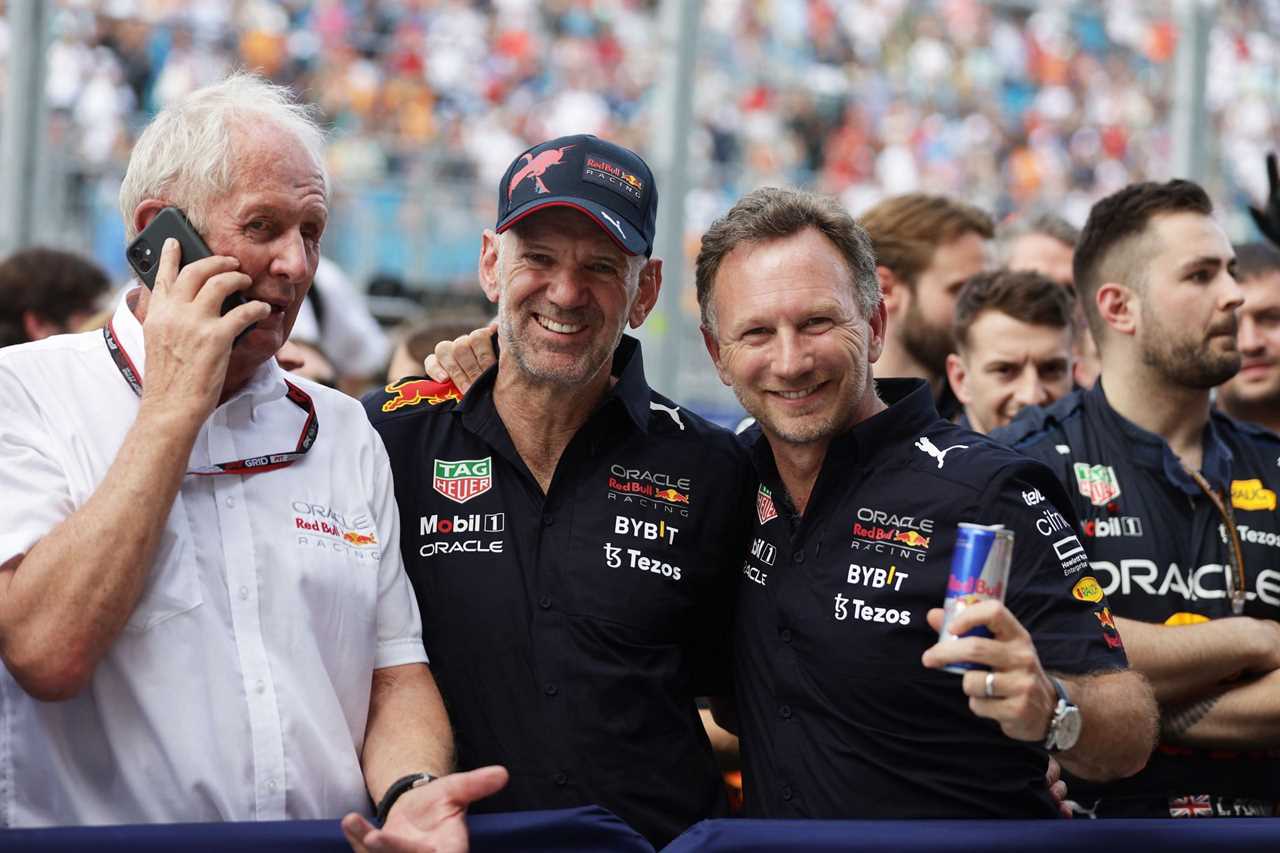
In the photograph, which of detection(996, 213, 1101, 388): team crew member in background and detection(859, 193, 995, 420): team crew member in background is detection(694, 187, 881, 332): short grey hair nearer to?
detection(859, 193, 995, 420): team crew member in background

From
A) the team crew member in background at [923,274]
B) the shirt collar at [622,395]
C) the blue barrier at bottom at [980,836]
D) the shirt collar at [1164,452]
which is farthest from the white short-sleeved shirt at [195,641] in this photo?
the team crew member in background at [923,274]

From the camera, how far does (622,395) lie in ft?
10.2

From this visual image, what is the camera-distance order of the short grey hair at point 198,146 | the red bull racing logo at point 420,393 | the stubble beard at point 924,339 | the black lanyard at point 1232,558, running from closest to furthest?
→ the short grey hair at point 198,146 < the red bull racing logo at point 420,393 < the black lanyard at point 1232,558 < the stubble beard at point 924,339

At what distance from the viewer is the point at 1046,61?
18469mm

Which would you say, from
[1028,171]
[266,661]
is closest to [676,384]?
[266,661]

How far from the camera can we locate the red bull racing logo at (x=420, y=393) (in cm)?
324

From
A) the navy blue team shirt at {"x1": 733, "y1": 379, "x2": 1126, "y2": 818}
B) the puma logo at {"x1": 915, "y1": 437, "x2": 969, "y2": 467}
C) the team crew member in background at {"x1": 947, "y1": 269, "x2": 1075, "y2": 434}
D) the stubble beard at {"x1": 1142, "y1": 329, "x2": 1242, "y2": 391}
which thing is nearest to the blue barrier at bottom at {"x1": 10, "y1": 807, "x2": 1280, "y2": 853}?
the navy blue team shirt at {"x1": 733, "y1": 379, "x2": 1126, "y2": 818}

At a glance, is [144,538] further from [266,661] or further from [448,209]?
[448,209]

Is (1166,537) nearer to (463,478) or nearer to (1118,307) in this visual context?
(1118,307)

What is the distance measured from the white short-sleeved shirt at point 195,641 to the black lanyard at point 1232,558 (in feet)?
6.81

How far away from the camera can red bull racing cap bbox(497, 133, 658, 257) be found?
3.01m

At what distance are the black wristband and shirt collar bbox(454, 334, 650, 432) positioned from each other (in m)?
0.85

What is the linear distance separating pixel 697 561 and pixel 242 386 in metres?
0.95

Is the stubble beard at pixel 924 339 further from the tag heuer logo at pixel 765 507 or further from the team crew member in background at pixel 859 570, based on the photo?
the tag heuer logo at pixel 765 507
